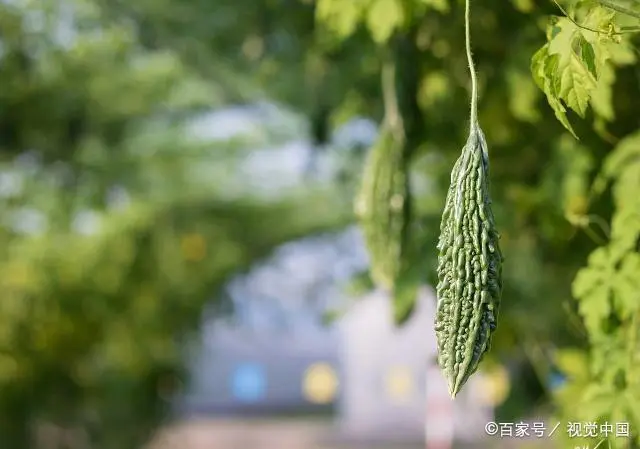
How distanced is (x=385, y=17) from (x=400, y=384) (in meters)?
9.15

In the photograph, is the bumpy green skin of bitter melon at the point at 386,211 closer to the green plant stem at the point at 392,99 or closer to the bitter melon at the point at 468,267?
the green plant stem at the point at 392,99

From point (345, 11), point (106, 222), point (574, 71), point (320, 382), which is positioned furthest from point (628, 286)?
point (320, 382)

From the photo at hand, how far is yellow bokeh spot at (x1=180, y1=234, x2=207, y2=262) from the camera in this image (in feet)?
21.7

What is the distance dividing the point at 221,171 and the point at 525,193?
413cm

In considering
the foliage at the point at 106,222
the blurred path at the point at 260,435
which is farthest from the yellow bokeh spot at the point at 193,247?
the blurred path at the point at 260,435

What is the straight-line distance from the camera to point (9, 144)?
16.8 ft

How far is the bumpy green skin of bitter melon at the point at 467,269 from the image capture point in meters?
1.20

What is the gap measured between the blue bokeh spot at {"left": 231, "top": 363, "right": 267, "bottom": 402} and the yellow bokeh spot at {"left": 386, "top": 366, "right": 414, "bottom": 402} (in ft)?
10.3

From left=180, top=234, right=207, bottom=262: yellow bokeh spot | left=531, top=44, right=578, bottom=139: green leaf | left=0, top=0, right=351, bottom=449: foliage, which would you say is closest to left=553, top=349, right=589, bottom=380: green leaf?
left=531, top=44, right=578, bottom=139: green leaf

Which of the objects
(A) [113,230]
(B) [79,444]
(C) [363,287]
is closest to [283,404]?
(B) [79,444]

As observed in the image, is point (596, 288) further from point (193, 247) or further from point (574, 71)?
point (193, 247)

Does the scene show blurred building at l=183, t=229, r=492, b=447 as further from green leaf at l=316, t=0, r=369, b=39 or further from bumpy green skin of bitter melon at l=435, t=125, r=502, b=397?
bumpy green skin of bitter melon at l=435, t=125, r=502, b=397

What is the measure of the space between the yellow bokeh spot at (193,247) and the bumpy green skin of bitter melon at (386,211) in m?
4.53

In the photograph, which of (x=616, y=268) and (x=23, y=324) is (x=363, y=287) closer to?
(x=616, y=268)
